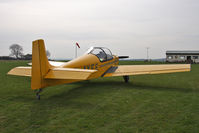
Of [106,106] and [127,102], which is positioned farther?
[127,102]

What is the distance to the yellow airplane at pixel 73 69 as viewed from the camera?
5.08 metres

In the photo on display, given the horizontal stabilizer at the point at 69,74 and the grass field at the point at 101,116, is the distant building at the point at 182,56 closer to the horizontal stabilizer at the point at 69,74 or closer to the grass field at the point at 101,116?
the grass field at the point at 101,116

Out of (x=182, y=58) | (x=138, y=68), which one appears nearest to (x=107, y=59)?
(x=138, y=68)

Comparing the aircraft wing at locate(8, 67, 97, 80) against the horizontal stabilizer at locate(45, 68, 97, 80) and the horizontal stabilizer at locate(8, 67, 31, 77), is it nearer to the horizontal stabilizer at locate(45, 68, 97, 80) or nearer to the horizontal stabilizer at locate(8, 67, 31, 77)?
the horizontal stabilizer at locate(45, 68, 97, 80)

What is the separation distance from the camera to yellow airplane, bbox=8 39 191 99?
5080mm

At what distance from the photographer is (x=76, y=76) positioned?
15.9ft

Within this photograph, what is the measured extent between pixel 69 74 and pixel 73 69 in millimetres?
237

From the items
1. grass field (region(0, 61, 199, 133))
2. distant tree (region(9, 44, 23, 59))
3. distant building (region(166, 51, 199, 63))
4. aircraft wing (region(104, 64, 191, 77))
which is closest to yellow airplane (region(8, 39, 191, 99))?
aircraft wing (region(104, 64, 191, 77))

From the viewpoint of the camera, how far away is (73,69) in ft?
17.2

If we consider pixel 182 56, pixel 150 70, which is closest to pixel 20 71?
pixel 150 70

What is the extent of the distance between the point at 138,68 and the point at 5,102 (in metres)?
6.55

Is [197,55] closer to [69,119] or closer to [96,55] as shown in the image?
[96,55]

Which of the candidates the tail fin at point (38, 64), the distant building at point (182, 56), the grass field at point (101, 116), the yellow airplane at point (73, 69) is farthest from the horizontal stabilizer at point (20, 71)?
the distant building at point (182, 56)

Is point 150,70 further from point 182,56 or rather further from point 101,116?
point 182,56
